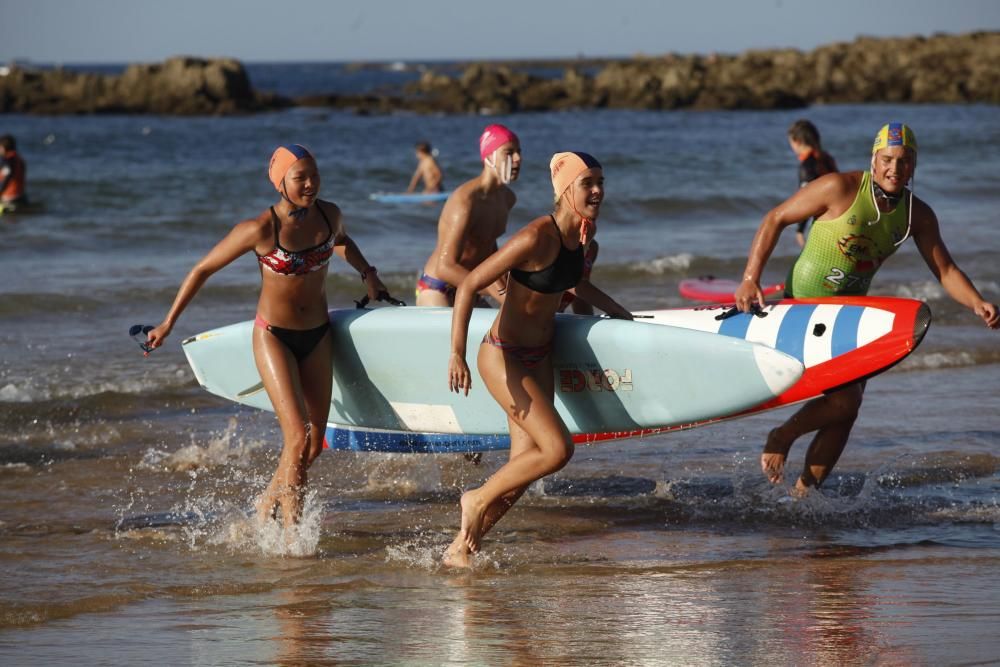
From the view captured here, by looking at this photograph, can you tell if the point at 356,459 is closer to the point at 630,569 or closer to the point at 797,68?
the point at 630,569

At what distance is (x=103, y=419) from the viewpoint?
8367mm

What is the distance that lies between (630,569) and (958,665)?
155cm

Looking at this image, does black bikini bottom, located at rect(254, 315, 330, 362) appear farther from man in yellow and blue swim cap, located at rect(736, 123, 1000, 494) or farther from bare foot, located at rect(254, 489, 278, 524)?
man in yellow and blue swim cap, located at rect(736, 123, 1000, 494)

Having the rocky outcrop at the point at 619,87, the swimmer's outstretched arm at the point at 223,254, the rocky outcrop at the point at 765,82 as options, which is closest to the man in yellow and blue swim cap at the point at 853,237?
the swimmer's outstretched arm at the point at 223,254

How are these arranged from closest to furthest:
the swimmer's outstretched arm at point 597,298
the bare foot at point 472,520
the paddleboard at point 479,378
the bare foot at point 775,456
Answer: the bare foot at point 472,520, the paddleboard at point 479,378, the swimmer's outstretched arm at point 597,298, the bare foot at point 775,456

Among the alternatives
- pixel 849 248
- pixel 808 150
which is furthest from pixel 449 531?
pixel 808 150

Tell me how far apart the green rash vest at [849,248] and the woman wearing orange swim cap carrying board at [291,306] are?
7.06ft

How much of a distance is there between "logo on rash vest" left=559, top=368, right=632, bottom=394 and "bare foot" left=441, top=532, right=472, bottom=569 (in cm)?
90

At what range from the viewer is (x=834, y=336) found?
18.5ft

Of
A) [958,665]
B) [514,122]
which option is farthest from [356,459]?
[514,122]

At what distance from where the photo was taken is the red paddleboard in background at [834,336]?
18.2ft

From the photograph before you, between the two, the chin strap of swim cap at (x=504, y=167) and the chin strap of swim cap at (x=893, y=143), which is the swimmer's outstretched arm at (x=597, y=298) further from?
the chin strap of swim cap at (x=893, y=143)

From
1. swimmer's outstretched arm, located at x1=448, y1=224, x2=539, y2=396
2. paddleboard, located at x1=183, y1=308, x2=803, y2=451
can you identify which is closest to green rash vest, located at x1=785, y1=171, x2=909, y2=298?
paddleboard, located at x1=183, y1=308, x2=803, y2=451

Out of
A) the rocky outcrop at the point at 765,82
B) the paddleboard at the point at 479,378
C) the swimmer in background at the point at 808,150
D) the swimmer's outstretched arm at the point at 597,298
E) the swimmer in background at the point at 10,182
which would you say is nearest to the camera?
the paddleboard at the point at 479,378
